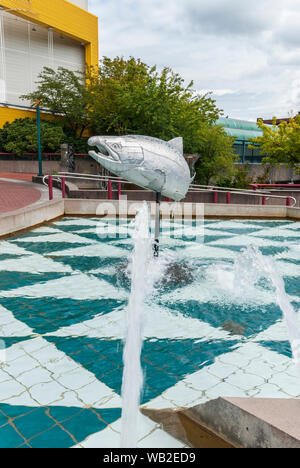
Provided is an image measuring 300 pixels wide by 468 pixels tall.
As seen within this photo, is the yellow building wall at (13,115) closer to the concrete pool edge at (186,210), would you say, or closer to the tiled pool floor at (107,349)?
the concrete pool edge at (186,210)

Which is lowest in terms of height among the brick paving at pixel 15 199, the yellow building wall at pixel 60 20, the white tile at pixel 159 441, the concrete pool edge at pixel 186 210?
the white tile at pixel 159 441

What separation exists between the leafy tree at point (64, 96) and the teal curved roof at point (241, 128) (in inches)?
685

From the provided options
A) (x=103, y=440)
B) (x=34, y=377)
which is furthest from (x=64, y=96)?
(x=103, y=440)

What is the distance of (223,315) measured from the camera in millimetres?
5641

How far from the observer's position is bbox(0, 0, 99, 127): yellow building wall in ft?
106

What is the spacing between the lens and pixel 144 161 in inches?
243

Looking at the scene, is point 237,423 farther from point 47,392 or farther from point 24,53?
point 24,53

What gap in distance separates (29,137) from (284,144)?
65.3 ft

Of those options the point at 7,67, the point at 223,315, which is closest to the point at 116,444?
the point at 223,315

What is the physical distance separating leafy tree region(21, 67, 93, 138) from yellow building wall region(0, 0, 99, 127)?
170 cm

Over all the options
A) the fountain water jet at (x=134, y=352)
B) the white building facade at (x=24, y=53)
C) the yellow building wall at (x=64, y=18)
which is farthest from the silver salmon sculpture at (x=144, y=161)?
the white building facade at (x=24, y=53)

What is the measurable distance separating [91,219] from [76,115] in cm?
2183

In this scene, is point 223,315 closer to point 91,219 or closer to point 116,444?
point 116,444

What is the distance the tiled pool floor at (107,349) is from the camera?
10.9ft
